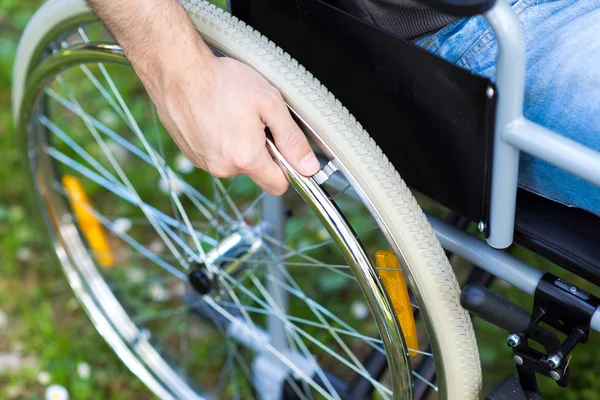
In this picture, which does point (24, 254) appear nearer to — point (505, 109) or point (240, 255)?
point (240, 255)

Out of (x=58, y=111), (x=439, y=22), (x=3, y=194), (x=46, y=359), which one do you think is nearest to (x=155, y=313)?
(x=46, y=359)

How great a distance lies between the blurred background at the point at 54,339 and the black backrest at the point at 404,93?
0.74 metres

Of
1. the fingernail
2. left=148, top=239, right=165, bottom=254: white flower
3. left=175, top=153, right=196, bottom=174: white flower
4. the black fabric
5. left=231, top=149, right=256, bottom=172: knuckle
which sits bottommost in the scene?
left=148, top=239, right=165, bottom=254: white flower

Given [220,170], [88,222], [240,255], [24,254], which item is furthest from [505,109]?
[24,254]

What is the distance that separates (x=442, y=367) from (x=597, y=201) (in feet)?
0.87

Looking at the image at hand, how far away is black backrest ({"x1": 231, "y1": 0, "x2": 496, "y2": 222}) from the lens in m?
0.78

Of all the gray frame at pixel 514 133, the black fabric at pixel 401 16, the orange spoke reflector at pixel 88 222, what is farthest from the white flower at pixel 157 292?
the gray frame at pixel 514 133

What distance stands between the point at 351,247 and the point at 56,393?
3.14 ft

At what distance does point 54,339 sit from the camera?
5.49 feet

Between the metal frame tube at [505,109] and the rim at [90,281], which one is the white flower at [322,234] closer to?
the rim at [90,281]

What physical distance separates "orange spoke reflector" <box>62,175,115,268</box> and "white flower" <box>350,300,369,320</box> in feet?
1.79

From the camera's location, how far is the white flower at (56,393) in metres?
1.57

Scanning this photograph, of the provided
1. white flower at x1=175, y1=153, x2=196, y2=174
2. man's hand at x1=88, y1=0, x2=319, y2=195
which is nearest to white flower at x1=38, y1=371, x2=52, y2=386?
white flower at x1=175, y1=153, x2=196, y2=174

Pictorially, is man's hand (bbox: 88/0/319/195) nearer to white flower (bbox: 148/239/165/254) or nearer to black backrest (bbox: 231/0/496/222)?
black backrest (bbox: 231/0/496/222)
